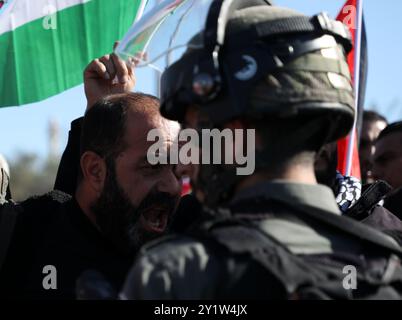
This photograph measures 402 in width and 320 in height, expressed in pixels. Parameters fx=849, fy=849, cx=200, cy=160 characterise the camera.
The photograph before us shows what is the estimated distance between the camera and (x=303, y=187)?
2.32 m

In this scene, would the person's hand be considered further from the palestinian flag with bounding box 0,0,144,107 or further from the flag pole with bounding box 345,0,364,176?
the flag pole with bounding box 345,0,364,176

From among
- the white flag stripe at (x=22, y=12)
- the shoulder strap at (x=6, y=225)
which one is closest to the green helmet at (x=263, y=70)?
the shoulder strap at (x=6, y=225)

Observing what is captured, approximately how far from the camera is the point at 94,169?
399 centimetres

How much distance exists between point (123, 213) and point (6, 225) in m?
0.53

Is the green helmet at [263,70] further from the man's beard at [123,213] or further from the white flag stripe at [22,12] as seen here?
the white flag stripe at [22,12]

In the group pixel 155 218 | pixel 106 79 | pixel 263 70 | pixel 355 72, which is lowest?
pixel 155 218

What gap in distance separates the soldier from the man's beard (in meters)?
1.34

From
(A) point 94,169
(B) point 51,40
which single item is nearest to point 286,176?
(A) point 94,169

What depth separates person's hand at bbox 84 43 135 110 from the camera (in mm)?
4328

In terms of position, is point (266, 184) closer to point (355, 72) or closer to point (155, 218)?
point (155, 218)

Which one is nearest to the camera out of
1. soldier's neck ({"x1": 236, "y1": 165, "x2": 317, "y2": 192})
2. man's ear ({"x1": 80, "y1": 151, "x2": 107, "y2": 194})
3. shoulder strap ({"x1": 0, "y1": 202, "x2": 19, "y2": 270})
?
soldier's neck ({"x1": 236, "y1": 165, "x2": 317, "y2": 192})

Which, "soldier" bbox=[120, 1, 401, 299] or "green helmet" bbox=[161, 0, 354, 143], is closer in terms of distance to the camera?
"soldier" bbox=[120, 1, 401, 299]

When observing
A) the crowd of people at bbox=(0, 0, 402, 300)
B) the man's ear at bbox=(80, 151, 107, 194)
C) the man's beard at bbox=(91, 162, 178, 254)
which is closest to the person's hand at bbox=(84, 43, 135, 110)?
A: the man's ear at bbox=(80, 151, 107, 194)

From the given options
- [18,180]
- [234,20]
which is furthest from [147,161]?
[18,180]
